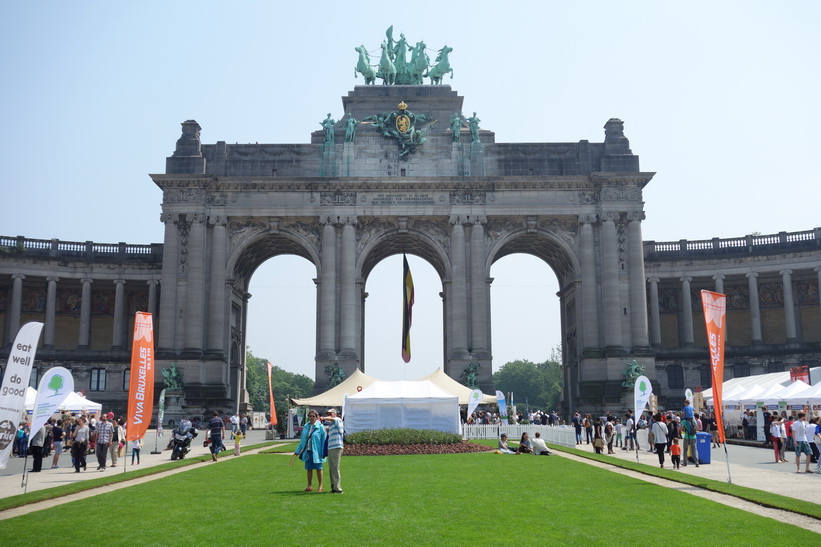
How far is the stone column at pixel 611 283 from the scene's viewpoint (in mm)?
66812

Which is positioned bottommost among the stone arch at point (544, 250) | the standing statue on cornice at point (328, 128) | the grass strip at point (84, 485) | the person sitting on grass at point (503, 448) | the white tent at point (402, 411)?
the grass strip at point (84, 485)

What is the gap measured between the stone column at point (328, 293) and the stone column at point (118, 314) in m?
21.2

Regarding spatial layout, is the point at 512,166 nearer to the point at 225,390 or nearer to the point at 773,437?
the point at 225,390

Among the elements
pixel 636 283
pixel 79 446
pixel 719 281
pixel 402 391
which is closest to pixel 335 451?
pixel 79 446

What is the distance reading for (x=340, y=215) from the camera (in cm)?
6831

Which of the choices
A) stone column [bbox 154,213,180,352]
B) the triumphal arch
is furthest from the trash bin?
stone column [bbox 154,213,180,352]

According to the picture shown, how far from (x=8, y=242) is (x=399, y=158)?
3727cm

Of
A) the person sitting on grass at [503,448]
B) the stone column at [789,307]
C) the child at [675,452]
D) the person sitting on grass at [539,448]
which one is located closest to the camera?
the child at [675,452]

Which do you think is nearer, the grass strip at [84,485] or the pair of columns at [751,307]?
the grass strip at [84,485]

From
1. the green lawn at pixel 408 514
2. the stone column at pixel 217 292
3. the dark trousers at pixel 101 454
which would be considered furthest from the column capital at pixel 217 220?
the green lawn at pixel 408 514

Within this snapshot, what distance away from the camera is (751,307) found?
252ft

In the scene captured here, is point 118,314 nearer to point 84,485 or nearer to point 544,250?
point 544,250

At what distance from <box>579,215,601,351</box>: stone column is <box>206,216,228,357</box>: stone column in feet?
97.9

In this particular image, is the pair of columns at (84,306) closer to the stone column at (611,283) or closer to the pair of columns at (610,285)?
the pair of columns at (610,285)
